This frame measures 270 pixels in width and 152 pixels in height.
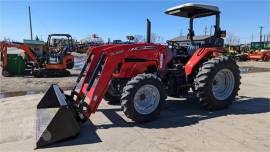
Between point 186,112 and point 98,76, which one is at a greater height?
point 98,76

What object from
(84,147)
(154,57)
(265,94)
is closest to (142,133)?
(84,147)

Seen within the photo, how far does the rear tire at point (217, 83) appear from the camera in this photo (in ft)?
23.3

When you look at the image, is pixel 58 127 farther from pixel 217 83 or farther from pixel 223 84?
pixel 223 84

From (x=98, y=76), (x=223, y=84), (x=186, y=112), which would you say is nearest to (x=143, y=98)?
(x=98, y=76)

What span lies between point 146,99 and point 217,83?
7.32 ft

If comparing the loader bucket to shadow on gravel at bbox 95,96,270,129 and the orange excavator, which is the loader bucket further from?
the orange excavator

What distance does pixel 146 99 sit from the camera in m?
6.41

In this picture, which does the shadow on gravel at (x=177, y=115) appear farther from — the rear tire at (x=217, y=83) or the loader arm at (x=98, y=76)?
the loader arm at (x=98, y=76)

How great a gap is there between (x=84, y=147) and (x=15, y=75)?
41.7 ft

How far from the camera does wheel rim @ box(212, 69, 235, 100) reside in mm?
7671

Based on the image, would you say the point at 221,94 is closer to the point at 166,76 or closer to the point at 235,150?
the point at 166,76

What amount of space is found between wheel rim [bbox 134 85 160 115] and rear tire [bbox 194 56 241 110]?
4.02 ft

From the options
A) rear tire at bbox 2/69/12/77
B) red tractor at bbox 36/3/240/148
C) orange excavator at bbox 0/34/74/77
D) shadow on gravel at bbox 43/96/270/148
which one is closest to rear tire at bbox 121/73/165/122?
red tractor at bbox 36/3/240/148

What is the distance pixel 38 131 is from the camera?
5.19m
